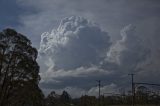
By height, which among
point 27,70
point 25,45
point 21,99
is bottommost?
point 21,99

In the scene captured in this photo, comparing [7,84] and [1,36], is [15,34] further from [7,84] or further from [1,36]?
[7,84]

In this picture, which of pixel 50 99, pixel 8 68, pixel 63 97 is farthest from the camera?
pixel 63 97

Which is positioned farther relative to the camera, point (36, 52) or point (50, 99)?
point (50, 99)

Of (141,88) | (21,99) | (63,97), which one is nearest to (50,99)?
(63,97)

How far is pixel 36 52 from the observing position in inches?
1348

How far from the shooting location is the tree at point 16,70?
32094 millimetres

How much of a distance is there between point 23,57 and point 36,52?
1.91m

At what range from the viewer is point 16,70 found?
32.2 metres

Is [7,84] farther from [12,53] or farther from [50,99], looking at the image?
[50,99]

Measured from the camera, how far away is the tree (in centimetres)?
3209

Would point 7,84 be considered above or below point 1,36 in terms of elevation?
below

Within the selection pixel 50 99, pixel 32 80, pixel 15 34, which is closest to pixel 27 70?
pixel 32 80

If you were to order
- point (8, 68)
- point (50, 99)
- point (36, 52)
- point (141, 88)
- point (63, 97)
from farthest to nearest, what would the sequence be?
point (63, 97), point (50, 99), point (141, 88), point (36, 52), point (8, 68)

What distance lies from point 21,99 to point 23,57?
14.4 ft
